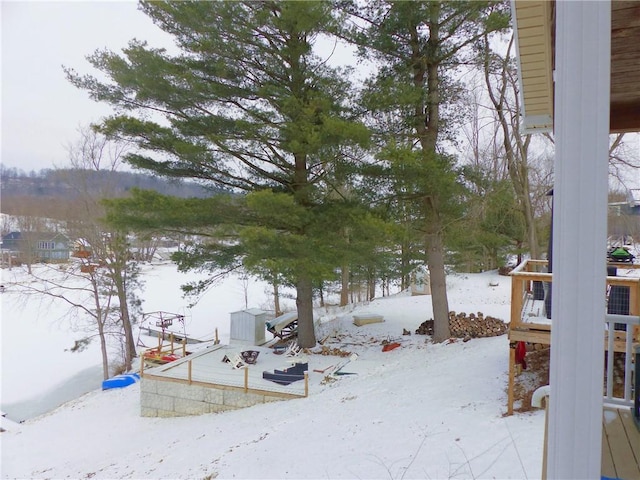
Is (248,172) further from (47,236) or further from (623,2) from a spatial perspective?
(47,236)

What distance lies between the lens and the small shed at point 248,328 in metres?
10.7

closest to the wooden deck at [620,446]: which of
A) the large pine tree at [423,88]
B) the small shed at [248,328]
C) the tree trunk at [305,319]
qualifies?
the large pine tree at [423,88]

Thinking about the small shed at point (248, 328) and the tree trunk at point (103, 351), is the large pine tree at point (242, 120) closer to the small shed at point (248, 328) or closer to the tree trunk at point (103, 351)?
the small shed at point (248, 328)

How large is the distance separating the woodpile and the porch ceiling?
6525mm

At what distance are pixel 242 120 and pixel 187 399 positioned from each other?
5405mm

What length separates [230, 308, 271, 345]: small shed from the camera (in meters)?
10.7

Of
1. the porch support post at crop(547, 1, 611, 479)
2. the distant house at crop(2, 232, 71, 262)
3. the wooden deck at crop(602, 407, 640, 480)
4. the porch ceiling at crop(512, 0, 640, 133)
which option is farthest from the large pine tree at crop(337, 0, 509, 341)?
the distant house at crop(2, 232, 71, 262)

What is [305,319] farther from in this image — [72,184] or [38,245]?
[38,245]

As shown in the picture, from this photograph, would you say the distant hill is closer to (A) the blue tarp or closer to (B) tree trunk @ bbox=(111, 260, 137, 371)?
(B) tree trunk @ bbox=(111, 260, 137, 371)

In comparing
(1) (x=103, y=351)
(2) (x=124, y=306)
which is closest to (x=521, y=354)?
(2) (x=124, y=306)

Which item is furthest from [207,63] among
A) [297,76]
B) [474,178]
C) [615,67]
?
[615,67]

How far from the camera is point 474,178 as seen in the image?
28.3 ft

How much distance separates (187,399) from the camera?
25.7ft

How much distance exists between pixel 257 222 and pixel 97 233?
293 inches
